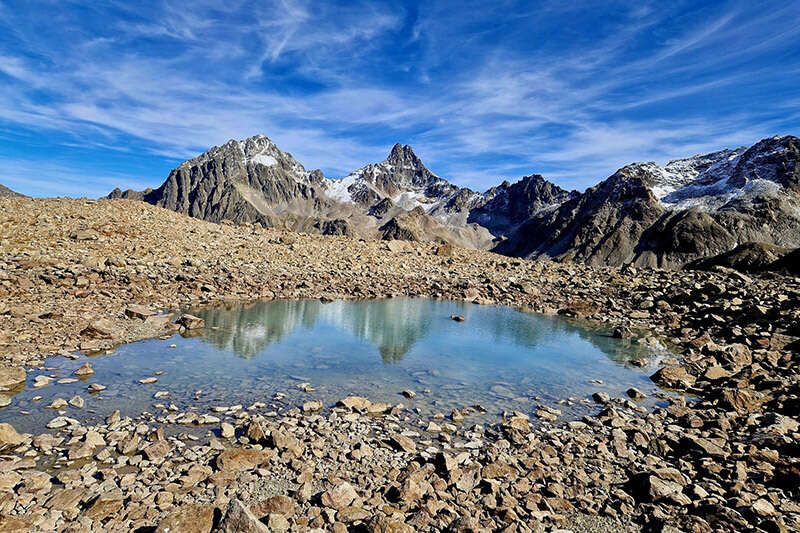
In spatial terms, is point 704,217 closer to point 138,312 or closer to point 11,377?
point 138,312

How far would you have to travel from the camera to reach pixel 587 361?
19859 millimetres

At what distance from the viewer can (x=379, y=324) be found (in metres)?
25.0

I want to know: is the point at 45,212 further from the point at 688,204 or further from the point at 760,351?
the point at 688,204

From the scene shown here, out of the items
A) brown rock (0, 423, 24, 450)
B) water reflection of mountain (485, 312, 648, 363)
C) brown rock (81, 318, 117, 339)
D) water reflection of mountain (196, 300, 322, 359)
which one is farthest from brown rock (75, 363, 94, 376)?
water reflection of mountain (485, 312, 648, 363)

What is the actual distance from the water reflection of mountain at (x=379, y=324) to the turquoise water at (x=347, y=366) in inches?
4.2

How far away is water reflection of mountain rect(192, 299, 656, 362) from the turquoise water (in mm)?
107

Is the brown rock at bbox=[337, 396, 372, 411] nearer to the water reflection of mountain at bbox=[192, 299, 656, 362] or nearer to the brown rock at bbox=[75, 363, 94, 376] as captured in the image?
the water reflection of mountain at bbox=[192, 299, 656, 362]

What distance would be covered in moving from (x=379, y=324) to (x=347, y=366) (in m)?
8.41

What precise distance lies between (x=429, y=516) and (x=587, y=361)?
14678mm

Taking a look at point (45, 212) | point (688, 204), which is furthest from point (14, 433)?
point (688, 204)

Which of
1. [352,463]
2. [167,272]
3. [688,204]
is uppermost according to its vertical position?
[688,204]

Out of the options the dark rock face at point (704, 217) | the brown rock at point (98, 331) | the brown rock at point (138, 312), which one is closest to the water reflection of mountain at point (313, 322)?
the brown rock at point (138, 312)

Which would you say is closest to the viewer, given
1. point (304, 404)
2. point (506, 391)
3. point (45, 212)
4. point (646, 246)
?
point (304, 404)

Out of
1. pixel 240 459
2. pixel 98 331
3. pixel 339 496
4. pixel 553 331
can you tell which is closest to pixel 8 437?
pixel 240 459
